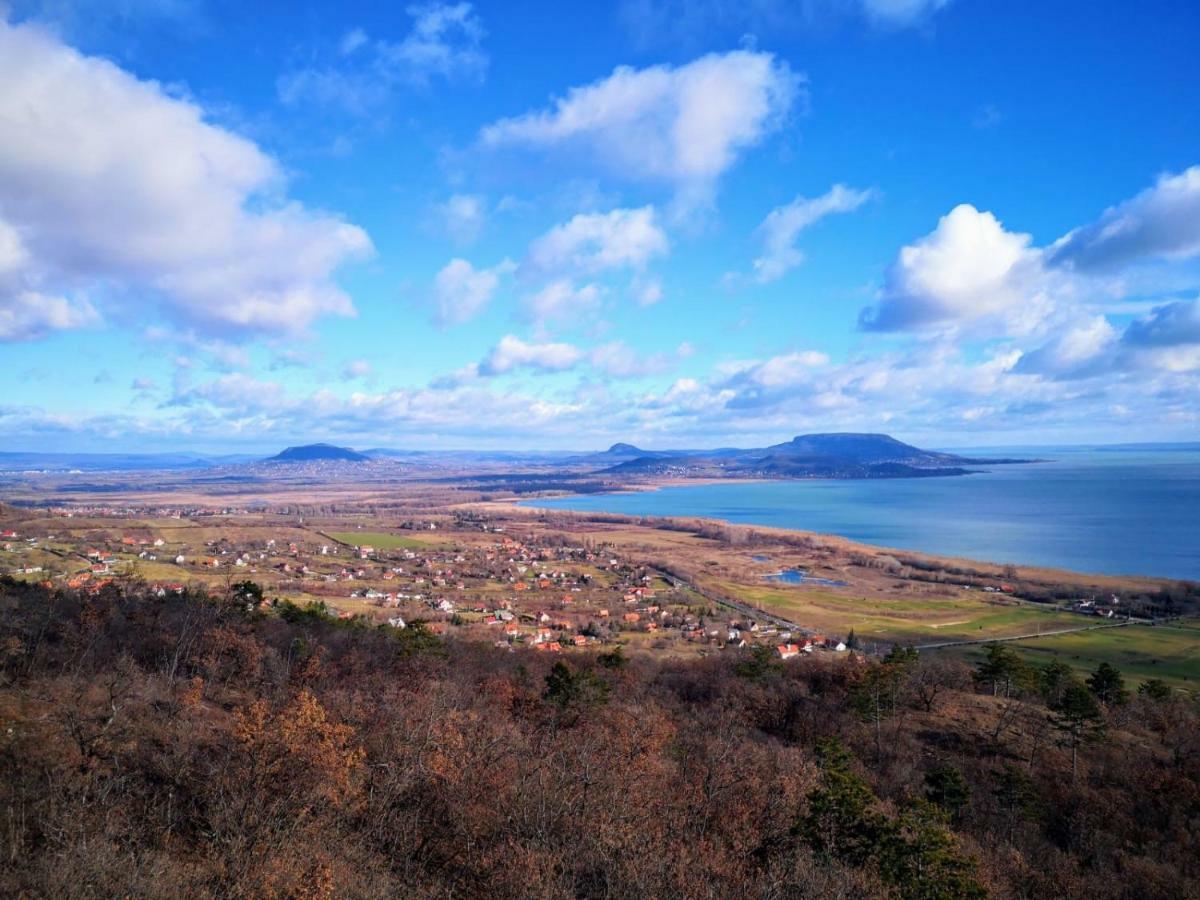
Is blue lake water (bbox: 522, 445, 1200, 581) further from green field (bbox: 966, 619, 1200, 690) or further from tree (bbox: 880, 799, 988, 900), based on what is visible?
tree (bbox: 880, 799, 988, 900)

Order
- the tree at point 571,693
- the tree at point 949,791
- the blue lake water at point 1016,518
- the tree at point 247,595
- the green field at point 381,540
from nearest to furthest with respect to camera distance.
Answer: the tree at point 949,791, the tree at point 571,693, the tree at point 247,595, the blue lake water at point 1016,518, the green field at point 381,540

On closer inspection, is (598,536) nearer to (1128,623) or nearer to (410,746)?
(1128,623)

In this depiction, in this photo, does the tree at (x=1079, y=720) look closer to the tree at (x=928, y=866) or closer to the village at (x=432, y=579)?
the tree at (x=928, y=866)

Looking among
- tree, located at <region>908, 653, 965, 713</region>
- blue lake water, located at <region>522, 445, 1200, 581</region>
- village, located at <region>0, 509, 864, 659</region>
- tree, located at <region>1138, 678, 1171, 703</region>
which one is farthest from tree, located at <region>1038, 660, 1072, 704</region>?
blue lake water, located at <region>522, 445, 1200, 581</region>

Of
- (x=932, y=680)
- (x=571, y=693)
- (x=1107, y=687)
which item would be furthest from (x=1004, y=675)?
(x=571, y=693)

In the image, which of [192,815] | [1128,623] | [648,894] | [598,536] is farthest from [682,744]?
[598,536]

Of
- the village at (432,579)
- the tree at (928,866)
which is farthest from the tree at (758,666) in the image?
the tree at (928,866)
